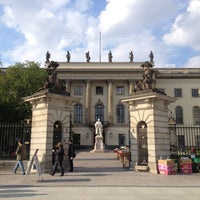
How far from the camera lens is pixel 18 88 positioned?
1249 inches

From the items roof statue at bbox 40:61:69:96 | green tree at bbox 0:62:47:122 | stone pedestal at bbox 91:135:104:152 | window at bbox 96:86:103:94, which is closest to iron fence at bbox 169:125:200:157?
roof statue at bbox 40:61:69:96

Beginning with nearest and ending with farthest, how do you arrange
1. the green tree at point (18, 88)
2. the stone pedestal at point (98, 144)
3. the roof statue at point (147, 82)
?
the roof statue at point (147, 82) → the green tree at point (18, 88) → the stone pedestal at point (98, 144)

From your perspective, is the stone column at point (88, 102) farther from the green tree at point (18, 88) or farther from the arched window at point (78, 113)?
the green tree at point (18, 88)

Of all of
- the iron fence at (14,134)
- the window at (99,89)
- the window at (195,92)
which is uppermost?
the window at (99,89)

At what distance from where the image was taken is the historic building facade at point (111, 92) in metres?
52.7

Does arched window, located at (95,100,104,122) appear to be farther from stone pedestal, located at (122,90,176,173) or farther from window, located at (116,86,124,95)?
stone pedestal, located at (122,90,176,173)

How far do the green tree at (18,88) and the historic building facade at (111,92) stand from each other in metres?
19.9

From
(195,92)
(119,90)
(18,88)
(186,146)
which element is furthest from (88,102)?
(186,146)

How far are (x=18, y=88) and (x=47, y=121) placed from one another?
18.9 metres

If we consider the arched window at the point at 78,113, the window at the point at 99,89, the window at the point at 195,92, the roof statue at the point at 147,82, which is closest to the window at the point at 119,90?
the window at the point at 99,89

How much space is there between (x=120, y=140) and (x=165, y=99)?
37848mm

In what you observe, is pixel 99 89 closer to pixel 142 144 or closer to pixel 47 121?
pixel 142 144

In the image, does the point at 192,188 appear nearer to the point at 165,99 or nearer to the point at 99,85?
the point at 165,99

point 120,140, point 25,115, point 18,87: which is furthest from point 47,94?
point 120,140
